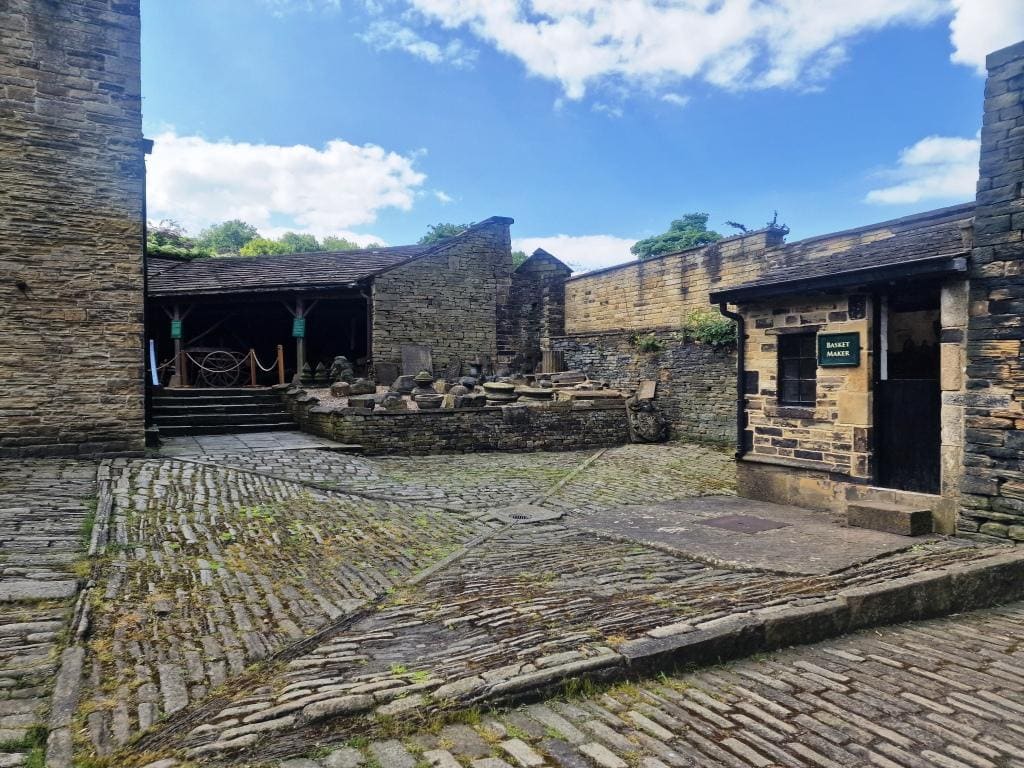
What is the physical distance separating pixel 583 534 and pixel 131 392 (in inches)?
300

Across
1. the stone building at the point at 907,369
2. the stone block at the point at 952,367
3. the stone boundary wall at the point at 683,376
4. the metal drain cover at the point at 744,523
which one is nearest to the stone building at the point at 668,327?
the stone boundary wall at the point at 683,376

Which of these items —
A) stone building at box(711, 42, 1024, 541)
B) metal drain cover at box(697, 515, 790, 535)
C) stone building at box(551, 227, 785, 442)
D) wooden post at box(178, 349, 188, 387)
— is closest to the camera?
stone building at box(711, 42, 1024, 541)

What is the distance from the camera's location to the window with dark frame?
8.37 m

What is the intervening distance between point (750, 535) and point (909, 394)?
8.76 ft

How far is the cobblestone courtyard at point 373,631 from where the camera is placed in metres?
2.95

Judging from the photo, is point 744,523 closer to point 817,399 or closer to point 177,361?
point 817,399

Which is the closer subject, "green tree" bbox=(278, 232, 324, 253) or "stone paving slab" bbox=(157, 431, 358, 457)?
"stone paving slab" bbox=(157, 431, 358, 457)

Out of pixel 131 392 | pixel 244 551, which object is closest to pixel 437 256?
pixel 131 392

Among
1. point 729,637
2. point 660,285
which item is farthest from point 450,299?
point 729,637

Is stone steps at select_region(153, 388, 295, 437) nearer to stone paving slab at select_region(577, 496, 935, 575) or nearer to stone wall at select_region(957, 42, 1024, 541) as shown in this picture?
stone paving slab at select_region(577, 496, 935, 575)

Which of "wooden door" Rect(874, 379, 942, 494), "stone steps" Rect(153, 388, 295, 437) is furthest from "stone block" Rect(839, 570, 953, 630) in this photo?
"stone steps" Rect(153, 388, 295, 437)

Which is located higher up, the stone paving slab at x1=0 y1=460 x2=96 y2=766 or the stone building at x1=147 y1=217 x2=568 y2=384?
the stone building at x1=147 y1=217 x2=568 y2=384

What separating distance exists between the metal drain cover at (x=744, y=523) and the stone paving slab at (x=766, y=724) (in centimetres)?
291

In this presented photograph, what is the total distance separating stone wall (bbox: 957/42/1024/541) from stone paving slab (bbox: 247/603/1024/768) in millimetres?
2835
